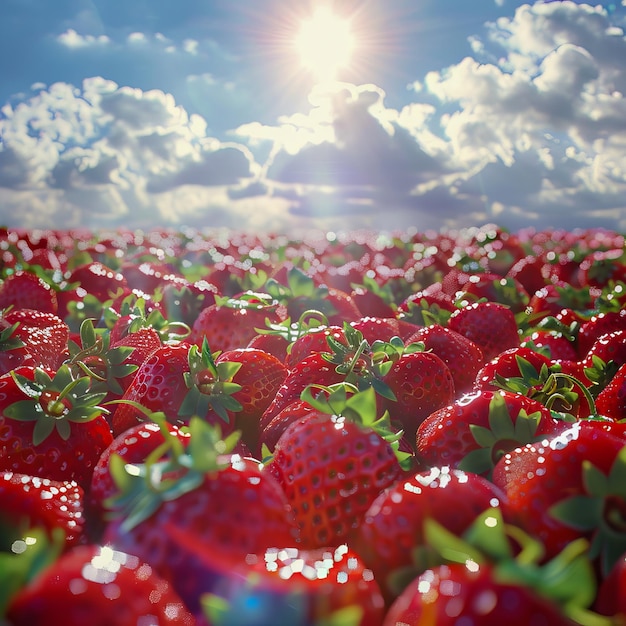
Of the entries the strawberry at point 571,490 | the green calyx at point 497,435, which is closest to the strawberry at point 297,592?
the strawberry at point 571,490

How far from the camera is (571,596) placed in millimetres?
836

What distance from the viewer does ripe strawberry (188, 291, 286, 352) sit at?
265 cm

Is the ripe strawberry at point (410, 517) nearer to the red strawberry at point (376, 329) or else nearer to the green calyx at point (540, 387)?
the green calyx at point (540, 387)

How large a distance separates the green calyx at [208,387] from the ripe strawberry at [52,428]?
22 centimetres

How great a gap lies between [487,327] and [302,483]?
64.6 inches

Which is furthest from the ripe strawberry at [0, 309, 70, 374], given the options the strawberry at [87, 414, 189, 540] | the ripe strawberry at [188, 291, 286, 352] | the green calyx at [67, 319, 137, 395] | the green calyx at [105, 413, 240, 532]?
the green calyx at [105, 413, 240, 532]

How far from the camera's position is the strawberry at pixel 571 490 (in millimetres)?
1126

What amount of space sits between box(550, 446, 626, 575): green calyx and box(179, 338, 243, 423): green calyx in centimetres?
87

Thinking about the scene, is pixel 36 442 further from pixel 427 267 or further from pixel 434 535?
pixel 427 267

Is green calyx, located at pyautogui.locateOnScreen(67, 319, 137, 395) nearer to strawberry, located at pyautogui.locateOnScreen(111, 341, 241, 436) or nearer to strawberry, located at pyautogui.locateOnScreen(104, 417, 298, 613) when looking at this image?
strawberry, located at pyautogui.locateOnScreen(111, 341, 241, 436)

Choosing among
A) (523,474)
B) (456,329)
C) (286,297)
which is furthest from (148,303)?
(523,474)

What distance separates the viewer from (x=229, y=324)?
2658 millimetres

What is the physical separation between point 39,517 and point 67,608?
440 millimetres

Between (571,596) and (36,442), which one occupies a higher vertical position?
(571,596)
